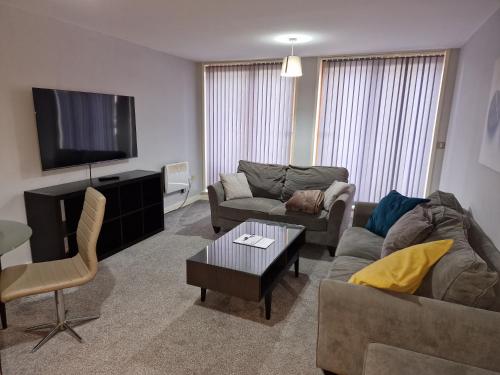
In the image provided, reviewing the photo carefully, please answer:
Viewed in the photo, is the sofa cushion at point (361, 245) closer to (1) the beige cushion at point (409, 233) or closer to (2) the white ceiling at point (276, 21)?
(1) the beige cushion at point (409, 233)

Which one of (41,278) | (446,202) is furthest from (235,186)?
(41,278)

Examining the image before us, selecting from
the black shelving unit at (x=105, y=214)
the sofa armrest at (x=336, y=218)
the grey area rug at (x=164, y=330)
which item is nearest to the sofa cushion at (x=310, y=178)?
the sofa armrest at (x=336, y=218)

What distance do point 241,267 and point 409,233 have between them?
120cm

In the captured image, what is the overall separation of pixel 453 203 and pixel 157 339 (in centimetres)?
259

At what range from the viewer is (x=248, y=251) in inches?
102

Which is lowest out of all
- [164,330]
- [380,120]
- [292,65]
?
[164,330]

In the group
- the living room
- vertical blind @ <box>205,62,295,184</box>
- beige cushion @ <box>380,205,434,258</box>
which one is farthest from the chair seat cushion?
vertical blind @ <box>205,62,295,184</box>

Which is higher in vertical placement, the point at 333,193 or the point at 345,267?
the point at 333,193

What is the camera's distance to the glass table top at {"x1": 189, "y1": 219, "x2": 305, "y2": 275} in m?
2.35

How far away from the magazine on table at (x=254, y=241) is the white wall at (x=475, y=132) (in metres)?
1.61

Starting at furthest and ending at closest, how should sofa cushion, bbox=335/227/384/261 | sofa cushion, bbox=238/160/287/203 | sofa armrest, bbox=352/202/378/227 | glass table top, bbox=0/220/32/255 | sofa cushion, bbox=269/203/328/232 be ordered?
sofa cushion, bbox=238/160/287/203, sofa cushion, bbox=269/203/328/232, sofa armrest, bbox=352/202/378/227, sofa cushion, bbox=335/227/384/261, glass table top, bbox=0/220/32/255

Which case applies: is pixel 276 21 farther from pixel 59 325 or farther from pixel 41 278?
pixel 59 325

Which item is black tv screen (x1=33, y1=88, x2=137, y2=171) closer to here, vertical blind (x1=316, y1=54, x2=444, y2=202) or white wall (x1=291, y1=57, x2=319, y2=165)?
white wall (x1=291, y1=57, x2=319, y2=165)

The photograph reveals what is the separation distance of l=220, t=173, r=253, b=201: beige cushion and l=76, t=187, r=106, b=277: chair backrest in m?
2.06
